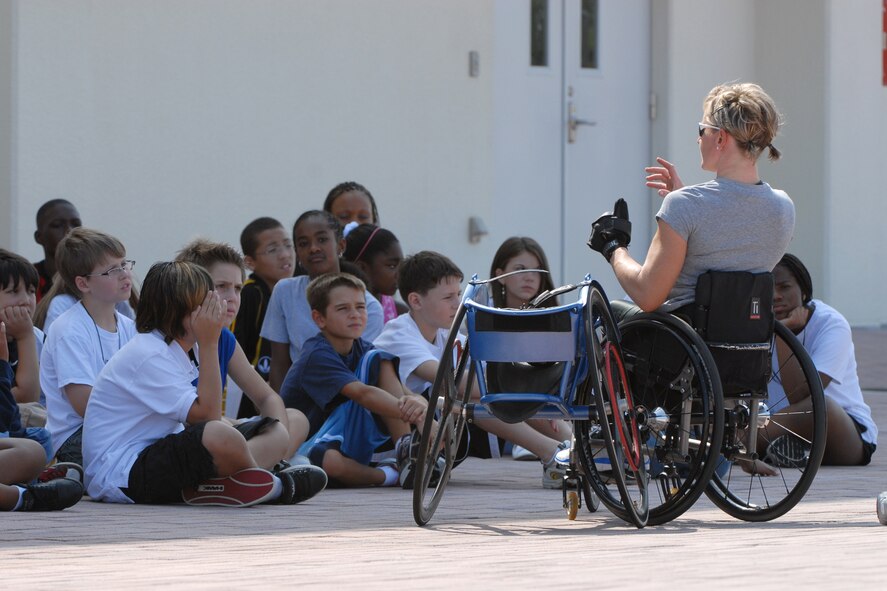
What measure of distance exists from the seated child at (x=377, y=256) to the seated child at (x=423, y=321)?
1550mm

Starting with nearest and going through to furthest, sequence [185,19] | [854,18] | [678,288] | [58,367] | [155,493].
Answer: [678,288], [155,493], [58,367], [185,19], [854,18]

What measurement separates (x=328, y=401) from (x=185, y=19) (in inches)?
189

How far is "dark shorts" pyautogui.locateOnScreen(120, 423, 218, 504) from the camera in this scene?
5.75 meters

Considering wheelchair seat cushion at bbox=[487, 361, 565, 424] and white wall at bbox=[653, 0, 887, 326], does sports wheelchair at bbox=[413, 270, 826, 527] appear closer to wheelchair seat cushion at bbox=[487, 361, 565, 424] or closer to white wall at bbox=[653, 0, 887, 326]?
wheelchair seat cushion at bbox=[487, 361, 565, 424]

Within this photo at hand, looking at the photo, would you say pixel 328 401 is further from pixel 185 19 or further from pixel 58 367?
pixel 185 19

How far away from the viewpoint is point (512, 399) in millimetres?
4914

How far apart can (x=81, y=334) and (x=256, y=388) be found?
718 millimetres

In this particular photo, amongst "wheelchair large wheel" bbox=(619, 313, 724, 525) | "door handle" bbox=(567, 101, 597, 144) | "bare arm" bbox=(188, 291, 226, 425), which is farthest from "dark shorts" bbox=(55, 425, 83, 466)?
"door handle" bbox=(567, 101, 597, 144)

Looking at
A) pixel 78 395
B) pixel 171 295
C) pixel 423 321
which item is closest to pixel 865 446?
pixel 423 321

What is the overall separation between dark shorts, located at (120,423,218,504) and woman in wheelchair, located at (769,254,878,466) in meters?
2.61

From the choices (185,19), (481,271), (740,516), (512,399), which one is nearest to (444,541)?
(512,399)

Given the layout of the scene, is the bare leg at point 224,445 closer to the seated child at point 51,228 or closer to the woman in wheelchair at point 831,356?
the woman in wheelchair at point 831,356

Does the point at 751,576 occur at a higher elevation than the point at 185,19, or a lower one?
lower

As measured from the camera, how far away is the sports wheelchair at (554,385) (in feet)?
16.0
